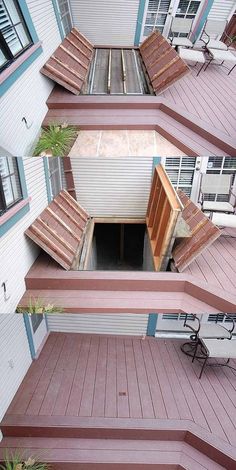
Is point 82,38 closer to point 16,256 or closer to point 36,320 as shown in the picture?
point 16,256

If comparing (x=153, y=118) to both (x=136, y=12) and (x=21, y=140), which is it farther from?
(x=21, y=140)

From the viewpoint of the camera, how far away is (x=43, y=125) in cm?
148

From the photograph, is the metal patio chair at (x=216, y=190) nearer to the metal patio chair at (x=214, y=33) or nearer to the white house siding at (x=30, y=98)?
the metal patio chair at (x=214, y=33)

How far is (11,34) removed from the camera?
4.41ft

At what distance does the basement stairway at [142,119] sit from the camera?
4.84 feet

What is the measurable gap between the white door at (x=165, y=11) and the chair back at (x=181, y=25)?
1cm

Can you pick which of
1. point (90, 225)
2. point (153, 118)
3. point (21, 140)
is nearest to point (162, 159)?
point (153, 118)

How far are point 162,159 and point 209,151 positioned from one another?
Result: 0.22 m

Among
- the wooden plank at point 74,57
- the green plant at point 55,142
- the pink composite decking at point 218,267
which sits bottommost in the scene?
the pink composite decking at point 218,267

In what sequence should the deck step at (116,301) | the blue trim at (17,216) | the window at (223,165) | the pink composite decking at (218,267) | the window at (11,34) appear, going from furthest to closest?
the pink composite decking at (218,267)
the deck step at (116,301)
the blue trim at (17,216)
the window at (223,165)
the window at (11,34)

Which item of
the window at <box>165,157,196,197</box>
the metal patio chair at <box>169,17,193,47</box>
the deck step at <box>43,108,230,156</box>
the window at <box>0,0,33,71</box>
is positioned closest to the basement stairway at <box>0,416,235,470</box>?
the window at <box>165,157,196,197</box>

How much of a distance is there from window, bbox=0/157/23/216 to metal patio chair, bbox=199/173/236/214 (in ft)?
3.06

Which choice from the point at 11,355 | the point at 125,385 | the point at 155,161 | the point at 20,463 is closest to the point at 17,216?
the point at 155,161

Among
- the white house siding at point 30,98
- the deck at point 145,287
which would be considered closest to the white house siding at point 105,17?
the white house siding at point 30,98
